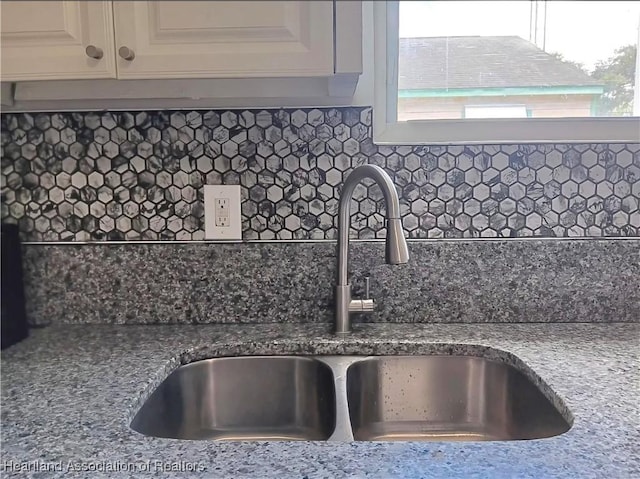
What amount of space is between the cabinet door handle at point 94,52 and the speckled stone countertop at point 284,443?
51 centimetres

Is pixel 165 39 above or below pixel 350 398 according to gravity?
above

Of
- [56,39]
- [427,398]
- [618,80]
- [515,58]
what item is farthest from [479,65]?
[56,39]

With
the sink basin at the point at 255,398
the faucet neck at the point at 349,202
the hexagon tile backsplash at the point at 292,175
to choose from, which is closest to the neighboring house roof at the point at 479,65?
the hexagon tile backsplash at the point at 292,175

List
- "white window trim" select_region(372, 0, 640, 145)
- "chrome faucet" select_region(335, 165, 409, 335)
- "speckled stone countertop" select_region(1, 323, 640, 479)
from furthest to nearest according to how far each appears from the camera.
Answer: "white window trim" select_region(372, 0, 640, 145) < "chrome faucet" select_region(335, 165, 409, 335) < "speckled stone countertop" select_region(1, 323, 640, 479)

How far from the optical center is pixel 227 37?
2.79ft

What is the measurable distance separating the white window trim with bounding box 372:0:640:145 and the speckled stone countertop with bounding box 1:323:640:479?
1.27ft

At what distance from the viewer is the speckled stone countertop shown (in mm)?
619

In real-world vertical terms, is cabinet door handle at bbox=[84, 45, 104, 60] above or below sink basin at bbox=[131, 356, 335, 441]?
above

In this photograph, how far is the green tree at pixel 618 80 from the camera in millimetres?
1188

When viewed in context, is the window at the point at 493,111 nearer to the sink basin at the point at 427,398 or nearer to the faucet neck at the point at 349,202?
the faucet neck at the point at 349,202

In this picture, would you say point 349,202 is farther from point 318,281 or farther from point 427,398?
point 427,398

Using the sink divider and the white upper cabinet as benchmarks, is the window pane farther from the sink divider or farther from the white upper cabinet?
the sink divider

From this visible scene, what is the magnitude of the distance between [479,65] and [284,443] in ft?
2.97

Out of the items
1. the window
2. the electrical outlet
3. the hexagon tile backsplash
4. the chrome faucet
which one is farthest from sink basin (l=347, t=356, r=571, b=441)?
the window
